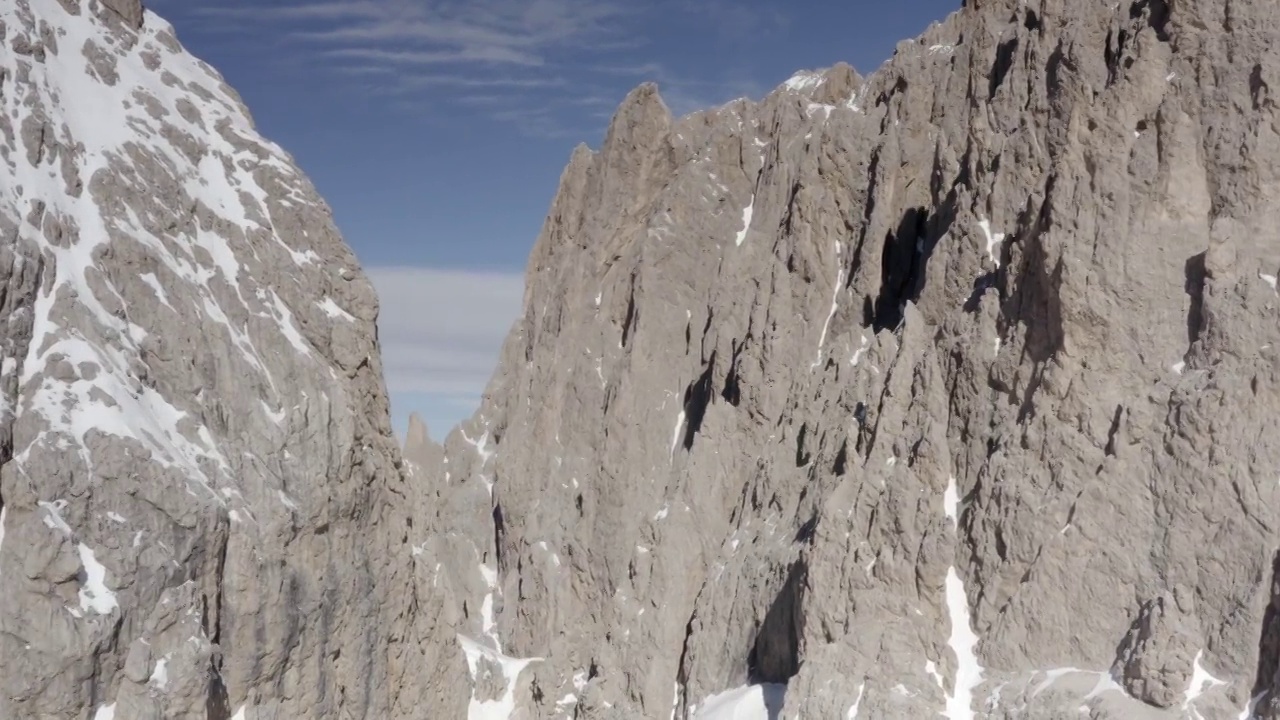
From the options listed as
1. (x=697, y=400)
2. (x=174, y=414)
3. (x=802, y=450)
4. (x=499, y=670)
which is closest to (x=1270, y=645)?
(x=802, y=450)

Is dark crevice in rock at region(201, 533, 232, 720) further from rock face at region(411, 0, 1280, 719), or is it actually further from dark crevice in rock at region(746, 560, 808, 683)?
dark crevice in rock at region(746, 560, 808, 683)

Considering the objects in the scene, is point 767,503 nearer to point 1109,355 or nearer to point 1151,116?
point 1109,355

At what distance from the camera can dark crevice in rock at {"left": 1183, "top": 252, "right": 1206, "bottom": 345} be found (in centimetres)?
3750

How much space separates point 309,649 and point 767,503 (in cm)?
1827

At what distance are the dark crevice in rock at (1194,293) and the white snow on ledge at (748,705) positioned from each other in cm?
1726

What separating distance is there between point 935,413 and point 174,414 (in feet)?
84.7

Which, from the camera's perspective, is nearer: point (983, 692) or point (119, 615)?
point (983, 692)

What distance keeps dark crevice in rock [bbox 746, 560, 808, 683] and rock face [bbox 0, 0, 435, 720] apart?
15.0 m

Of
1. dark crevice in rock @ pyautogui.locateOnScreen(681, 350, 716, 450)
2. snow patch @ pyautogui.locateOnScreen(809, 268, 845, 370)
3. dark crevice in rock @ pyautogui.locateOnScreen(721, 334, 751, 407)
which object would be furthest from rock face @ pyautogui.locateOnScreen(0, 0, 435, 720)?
snow patch @ pyautogui.locateOnScreen(809, 268, 845, 370)

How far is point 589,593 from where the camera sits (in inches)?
2569

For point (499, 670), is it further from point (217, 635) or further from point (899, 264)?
point (899, 264)

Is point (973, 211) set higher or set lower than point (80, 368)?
higher

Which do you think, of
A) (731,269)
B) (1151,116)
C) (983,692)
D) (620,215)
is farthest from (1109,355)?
(620,215)

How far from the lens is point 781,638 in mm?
46281
